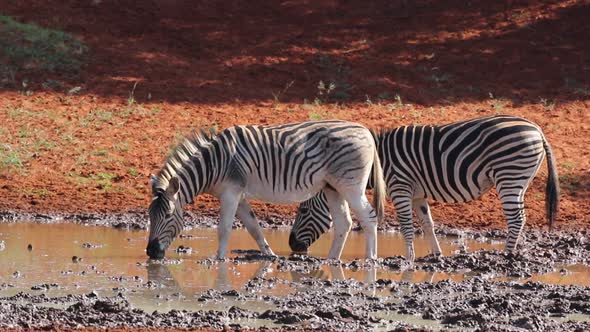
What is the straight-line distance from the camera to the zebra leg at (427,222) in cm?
1552

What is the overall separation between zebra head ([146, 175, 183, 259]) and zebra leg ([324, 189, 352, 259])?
6.35 feet

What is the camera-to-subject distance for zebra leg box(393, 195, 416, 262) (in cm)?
1519

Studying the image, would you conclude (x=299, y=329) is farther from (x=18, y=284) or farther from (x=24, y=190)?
(x=24, y=190)

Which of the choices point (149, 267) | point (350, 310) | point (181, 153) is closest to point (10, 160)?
point (181, 153)

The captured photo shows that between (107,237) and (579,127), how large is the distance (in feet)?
34.0

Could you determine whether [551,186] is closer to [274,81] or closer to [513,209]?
[513,209]

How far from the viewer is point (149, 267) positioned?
13.7 meters

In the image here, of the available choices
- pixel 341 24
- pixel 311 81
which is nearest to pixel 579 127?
pixel 311 81

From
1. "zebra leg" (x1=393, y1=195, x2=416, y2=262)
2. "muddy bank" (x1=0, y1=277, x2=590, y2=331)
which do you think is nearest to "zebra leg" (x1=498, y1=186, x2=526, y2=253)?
"zebra leg" (x1=393, y1=195, x2=416, y2=262)

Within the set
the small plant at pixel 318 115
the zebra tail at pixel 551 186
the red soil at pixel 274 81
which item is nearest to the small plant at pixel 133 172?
the red soil at pixel 274 81

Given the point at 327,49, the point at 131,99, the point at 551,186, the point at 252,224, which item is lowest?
the point at 252,224

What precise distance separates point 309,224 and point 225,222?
2.03m

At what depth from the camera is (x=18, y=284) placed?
1224 cm

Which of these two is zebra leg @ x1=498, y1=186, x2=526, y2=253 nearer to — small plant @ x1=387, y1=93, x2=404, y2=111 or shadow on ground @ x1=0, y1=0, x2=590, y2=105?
small plant @ x1=387, y1=93, x2=404, y2=111
